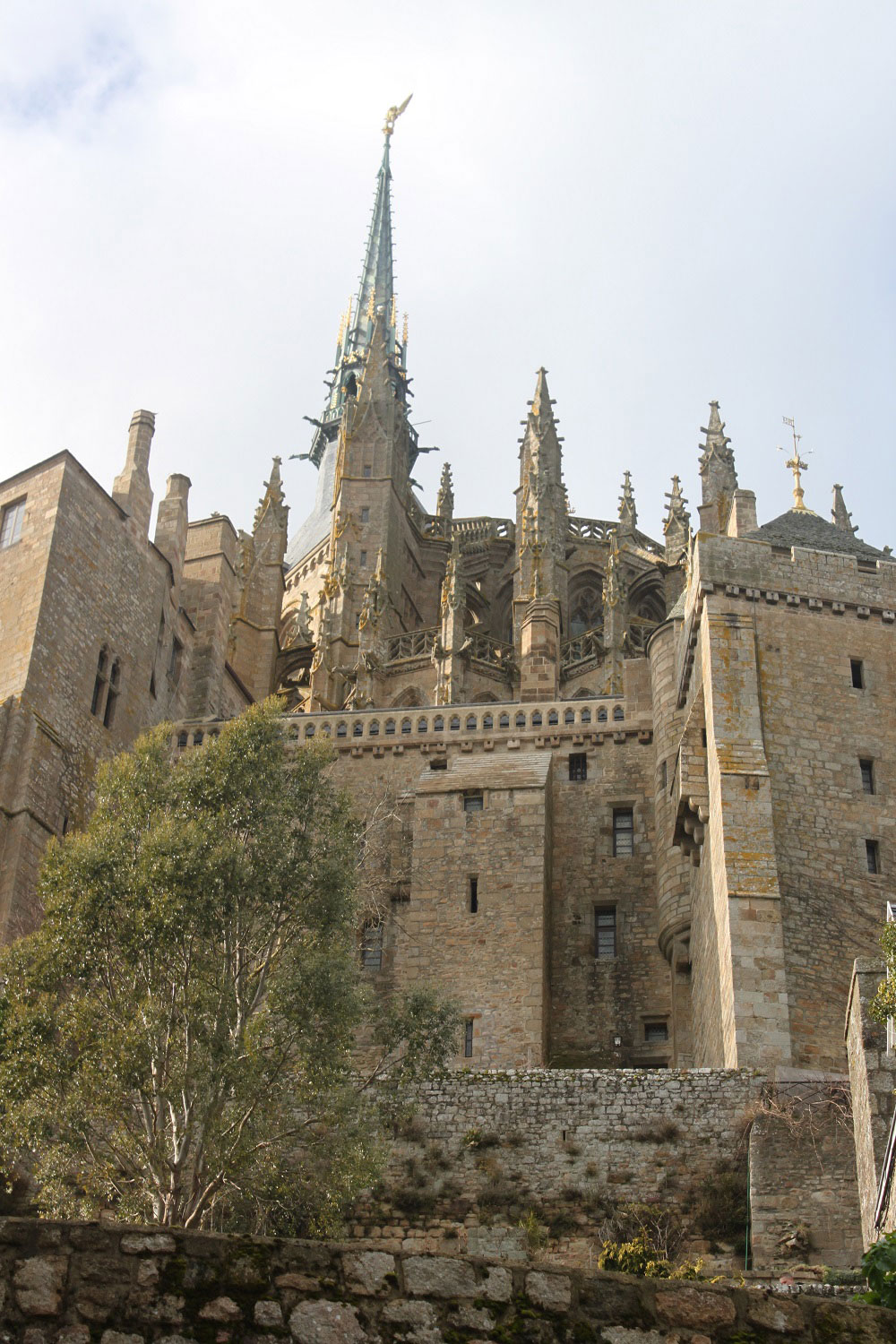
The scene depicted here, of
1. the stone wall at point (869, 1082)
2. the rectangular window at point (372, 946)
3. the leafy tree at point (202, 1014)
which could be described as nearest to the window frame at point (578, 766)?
the rectangular window at point (372, 946)

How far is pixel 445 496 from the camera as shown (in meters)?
68.1

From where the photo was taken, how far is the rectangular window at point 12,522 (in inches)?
1442

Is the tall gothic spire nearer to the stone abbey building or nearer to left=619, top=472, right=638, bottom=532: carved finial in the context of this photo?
left=619, top=472, right=638, bottom=532: carved finial

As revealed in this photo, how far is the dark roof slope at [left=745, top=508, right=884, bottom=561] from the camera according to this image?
107 feet

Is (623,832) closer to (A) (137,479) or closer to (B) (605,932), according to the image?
(B) (605,932)

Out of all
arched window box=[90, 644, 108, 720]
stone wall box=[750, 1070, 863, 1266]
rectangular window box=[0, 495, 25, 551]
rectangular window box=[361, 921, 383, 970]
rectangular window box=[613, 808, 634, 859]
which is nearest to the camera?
stone wall box=[750, 1070, 863, 1266]

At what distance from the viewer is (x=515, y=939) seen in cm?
3131

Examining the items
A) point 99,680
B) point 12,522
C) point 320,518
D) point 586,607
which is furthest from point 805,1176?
point 320,518

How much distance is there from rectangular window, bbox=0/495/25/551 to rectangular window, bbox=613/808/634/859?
43.3 ft

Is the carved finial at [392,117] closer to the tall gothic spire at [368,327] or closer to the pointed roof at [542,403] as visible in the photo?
the tall gothic spire at [368,327]

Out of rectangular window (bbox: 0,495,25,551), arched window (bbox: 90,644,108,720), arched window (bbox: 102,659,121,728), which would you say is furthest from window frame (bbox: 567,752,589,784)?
rectangular window (bbox: 0,495,25,551)

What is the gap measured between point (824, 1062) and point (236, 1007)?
351 inches

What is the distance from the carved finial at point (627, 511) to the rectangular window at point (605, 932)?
3069 centimetres

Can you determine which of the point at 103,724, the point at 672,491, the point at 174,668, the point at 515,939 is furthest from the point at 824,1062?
the point at 672,491
